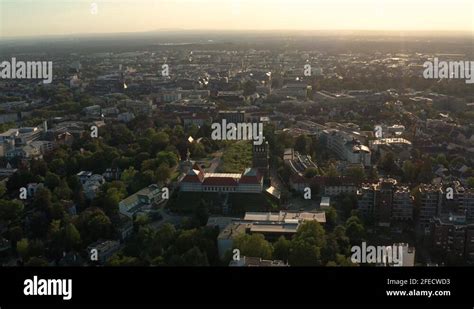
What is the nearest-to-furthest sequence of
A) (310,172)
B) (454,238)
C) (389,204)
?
(454,238) → (389,204) → (310,172)

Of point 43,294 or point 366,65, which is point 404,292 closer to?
point 43,294

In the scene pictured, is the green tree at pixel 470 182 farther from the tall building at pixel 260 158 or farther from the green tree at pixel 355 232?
the tall building at pixel 260 158

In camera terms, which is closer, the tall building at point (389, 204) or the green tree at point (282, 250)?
the green tree at point (282, 250)

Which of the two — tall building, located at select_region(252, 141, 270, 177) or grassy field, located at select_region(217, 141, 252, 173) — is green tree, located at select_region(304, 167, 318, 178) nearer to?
tall building, located at select_region(252, 141, 270, 177)

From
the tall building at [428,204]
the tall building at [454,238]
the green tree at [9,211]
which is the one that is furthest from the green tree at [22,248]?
the tall building at [428,204]

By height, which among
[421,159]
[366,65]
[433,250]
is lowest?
[433,250]

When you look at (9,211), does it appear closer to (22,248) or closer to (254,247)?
(22,248)

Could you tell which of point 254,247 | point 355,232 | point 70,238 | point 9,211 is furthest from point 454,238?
point 9,211

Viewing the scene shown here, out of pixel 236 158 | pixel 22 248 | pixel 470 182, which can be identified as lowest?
Result: pixel 22 248

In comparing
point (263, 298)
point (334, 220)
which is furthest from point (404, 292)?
point (334, 220)

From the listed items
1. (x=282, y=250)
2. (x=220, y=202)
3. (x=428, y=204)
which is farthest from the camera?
(x=220, y=202)

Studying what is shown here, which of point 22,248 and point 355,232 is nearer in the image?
point 22,248
